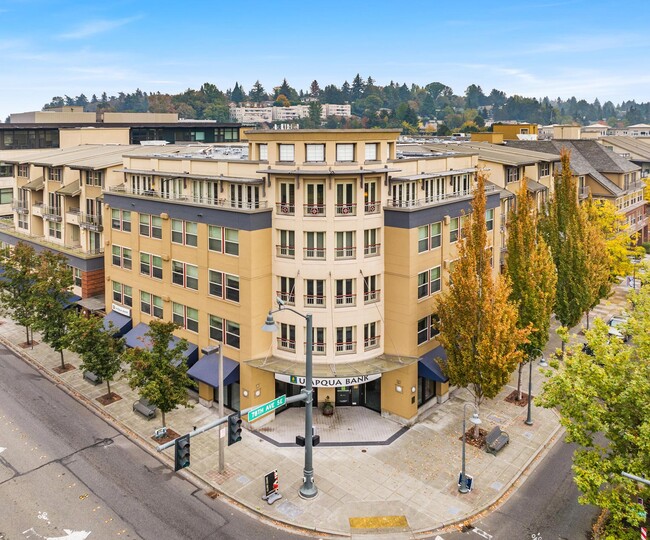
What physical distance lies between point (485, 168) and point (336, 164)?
837 inches

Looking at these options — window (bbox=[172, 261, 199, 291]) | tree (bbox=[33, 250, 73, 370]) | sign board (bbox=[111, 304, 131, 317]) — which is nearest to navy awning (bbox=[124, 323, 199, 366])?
sign board (bbox=[111, 304, 131, 317])

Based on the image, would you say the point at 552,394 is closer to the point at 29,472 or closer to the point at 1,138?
the point at 29,472

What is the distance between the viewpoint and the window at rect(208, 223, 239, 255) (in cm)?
3312

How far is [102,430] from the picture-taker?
32.8 metres

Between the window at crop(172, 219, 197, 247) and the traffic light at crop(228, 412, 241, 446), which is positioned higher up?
the window at crop(172, 219, 197, 247)

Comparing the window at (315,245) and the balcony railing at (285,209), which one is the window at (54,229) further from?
the window at (315,245)

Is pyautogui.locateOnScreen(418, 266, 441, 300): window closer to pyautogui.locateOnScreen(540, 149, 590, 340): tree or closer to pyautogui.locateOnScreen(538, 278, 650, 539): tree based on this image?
pyautogui.locateOnScreen(540, 149, 590, 340): tree

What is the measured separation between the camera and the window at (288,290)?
3300cm

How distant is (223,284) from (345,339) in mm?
8269

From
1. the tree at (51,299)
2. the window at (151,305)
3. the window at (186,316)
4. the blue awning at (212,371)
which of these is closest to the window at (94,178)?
the tree at (51,299)

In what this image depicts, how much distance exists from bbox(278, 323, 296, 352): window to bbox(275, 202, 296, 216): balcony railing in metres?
6.72

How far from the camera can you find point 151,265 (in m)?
39.3

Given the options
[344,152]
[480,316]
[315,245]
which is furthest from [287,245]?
[480,316]

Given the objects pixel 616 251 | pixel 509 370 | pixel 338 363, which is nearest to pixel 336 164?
pixel 338 363
